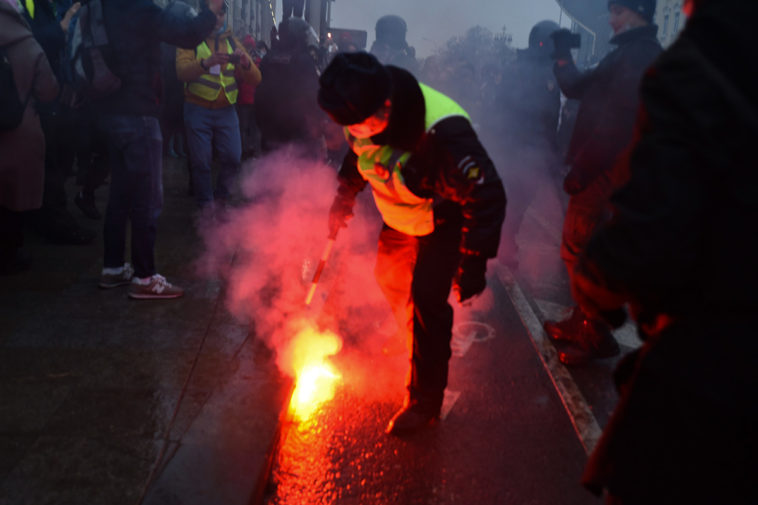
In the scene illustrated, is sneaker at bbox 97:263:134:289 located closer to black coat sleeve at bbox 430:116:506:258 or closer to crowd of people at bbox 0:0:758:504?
crowd of people at bbox 0:0:758:504

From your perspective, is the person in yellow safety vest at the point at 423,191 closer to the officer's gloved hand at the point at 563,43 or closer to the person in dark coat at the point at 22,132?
the officer's gloved hand at the point at 563,43

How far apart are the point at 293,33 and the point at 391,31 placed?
6.23 meters

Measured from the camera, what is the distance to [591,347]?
4.16m

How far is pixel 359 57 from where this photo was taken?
2678 millimetres

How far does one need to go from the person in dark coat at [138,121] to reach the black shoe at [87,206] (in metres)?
2.54

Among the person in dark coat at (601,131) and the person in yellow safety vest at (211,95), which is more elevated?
the person in dark coat at (601,131)

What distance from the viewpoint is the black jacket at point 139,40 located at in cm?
412

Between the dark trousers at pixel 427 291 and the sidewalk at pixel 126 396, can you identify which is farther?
the dark trousers at pixel 427 291

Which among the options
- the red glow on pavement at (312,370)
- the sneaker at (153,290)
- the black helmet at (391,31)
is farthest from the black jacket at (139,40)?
the black helmet at (391,31)

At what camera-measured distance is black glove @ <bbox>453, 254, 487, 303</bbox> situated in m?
2.74

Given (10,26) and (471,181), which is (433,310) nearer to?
(471,181)

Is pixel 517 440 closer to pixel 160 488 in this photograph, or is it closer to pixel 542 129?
pixel 160 488

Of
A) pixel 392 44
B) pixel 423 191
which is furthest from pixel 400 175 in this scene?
pixel 392 44

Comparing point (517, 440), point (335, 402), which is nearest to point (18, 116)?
point (335, 402)
